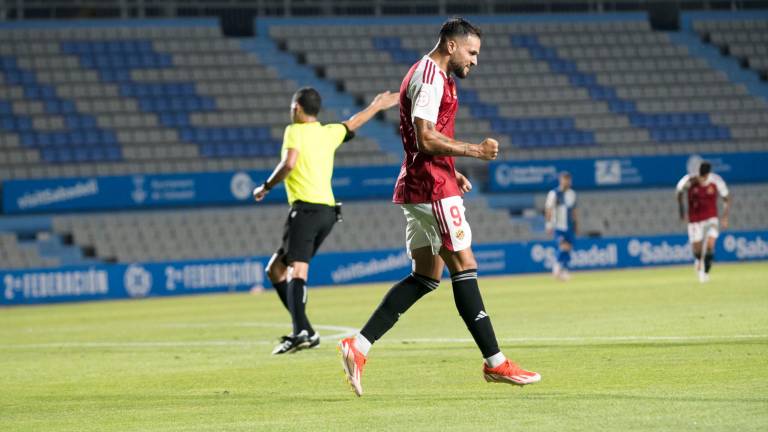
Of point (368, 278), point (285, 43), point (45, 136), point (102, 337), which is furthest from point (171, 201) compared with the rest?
point (102, 337)

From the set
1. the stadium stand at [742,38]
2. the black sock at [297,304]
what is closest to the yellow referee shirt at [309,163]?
the black sock at [297,304]

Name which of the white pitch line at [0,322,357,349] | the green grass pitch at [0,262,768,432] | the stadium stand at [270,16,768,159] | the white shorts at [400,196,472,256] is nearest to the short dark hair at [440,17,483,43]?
the white shorts at [400,196,472,256]

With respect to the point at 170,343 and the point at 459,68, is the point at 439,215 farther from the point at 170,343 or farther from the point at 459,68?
the point at 170,343

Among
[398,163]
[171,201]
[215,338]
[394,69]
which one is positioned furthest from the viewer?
[394,69]

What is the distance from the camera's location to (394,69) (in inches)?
1554

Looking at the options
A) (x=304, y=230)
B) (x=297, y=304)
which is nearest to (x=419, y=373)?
(x=297, y=304)

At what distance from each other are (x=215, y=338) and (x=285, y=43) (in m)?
26.9

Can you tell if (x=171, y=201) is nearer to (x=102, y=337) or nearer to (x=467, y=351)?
(x=102, y=337)

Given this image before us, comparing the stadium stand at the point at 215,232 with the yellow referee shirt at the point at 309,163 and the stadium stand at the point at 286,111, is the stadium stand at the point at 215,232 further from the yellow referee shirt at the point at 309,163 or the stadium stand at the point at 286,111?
the yellow referee shirt at the point at 309,163

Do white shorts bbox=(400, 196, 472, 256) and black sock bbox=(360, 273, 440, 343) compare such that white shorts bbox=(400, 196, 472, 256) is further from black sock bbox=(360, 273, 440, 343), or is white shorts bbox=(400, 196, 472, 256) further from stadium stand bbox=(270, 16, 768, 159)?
stadium stand bbox=(270, 16, 768, 159)

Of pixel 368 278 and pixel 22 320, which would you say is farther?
pixel 368 278

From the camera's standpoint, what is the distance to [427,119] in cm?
767

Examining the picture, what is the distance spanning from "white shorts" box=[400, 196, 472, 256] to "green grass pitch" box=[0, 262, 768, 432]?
35.6 inches

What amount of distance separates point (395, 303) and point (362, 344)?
0.33m
